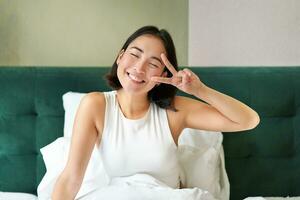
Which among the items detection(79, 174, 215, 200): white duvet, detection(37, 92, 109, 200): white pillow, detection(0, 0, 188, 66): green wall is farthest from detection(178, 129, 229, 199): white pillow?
detection(0, 0, 188, 66): green wall

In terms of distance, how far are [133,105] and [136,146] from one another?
15cm

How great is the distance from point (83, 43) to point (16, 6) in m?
0.41

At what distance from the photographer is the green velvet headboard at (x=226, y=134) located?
1.95 meters

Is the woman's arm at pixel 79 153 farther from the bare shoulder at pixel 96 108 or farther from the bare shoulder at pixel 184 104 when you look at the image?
the bare shoulder at pixel 184 104

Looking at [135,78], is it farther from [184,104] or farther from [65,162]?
[65,162]

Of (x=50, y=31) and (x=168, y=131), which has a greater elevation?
(x=50, y=31)

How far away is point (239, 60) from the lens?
2.40 m

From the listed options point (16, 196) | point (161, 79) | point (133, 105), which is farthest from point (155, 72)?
point (16, 196)

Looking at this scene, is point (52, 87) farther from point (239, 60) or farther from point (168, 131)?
point (239, 60)

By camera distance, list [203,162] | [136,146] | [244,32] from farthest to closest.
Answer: [244,32], [203,162], [136,146]

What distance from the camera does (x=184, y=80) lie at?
136cm

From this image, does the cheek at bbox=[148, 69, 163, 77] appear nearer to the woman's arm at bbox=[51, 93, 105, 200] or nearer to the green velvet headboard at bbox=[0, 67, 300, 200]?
the woman's arm at bbox=[51, 93, 105, 200]

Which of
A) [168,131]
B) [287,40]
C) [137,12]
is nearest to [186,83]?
[168,131]

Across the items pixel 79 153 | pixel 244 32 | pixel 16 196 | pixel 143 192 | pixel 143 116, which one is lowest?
pixel 16 196
